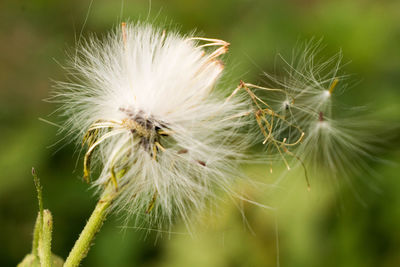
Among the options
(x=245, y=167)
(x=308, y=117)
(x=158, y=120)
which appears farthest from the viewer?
(x=245, y=167)

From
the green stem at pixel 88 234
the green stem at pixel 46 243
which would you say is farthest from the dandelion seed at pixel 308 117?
the green stem at pixel 46 243

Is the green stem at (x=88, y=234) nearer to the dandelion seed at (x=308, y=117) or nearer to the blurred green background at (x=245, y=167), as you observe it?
the dandelion seed at (x=308, y=117)

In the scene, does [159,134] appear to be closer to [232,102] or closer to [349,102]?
[232,102]

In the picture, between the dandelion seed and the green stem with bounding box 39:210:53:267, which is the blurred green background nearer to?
the dandelion seed

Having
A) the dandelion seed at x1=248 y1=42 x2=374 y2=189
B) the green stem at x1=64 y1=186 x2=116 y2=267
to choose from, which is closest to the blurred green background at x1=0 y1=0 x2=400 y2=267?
the dandelion seed at x1=248 y1=42 x2=374 y2=189

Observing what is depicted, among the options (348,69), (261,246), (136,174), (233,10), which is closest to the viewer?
(136,174)

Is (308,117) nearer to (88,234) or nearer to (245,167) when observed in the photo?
(245,167)

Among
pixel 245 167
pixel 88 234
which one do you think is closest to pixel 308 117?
pixel 245 167

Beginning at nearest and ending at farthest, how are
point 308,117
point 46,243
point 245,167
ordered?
point 46,243 < point 308,117 < point 245,167

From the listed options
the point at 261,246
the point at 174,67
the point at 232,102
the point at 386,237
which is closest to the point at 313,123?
→ the point at 232,102
